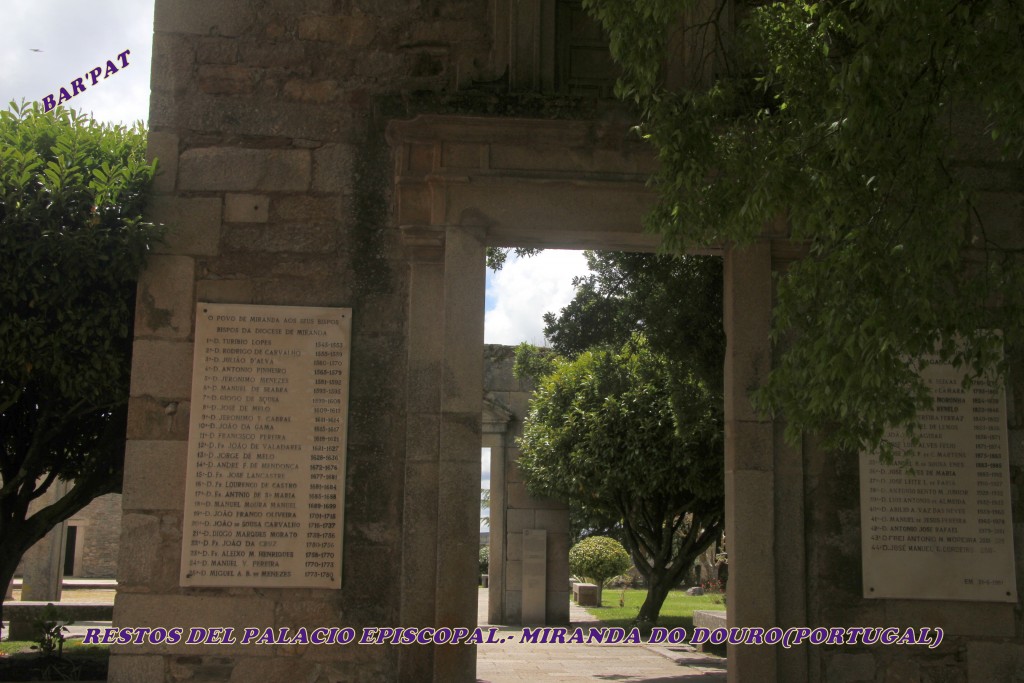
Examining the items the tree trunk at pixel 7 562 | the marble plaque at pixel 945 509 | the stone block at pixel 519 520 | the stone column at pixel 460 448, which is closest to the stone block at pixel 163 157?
the stone column at pixel 460 448

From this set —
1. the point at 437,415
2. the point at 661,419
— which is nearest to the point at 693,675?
the point at 661,419

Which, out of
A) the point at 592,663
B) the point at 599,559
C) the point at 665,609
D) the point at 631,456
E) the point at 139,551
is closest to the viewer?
the point at 139,551

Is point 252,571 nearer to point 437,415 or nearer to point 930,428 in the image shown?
point 437,415

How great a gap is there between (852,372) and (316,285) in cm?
291

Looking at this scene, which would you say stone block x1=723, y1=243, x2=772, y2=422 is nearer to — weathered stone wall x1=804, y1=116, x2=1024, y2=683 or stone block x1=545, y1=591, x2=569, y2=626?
→ weathered stone wall x1=804, y1=116, x2=1024, y2=683

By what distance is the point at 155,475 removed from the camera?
5.10m

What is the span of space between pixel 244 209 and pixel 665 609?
13.1m

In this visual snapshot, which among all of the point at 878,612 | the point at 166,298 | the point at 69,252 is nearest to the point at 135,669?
the point at 166,298

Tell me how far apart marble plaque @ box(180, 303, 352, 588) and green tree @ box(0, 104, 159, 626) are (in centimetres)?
55

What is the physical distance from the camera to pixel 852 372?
3604mm

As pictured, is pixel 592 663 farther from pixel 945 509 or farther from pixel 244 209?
pixel 244 209

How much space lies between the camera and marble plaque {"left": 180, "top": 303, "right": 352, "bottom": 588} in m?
5.05

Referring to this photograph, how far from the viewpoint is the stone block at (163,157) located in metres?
5.37

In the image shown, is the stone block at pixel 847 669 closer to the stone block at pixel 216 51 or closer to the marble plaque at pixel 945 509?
the marble plaque at pixel 945 509
